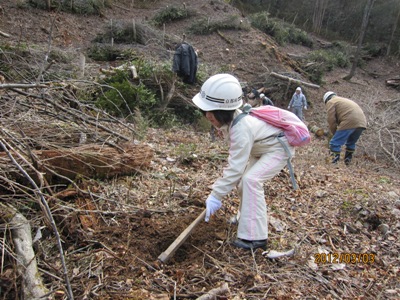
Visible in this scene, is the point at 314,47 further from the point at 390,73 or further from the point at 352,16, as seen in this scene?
the point at 352,16

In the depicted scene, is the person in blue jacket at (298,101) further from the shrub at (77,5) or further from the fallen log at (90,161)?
the shrub at (77,5)

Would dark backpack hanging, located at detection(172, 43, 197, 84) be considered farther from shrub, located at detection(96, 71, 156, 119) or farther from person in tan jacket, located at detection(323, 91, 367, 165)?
person in tan jacket, located at detection(323, 91, 367, 165)

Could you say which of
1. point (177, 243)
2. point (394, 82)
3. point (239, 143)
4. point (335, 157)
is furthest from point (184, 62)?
point (394, 82)

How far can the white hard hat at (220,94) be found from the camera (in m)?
2.30

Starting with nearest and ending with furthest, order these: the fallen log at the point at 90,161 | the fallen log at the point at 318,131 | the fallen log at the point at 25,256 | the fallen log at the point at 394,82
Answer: the fallen log at the point at 25,256, the fallen log at the point at 90,161, the fallen log at the point at 318,131, the fallen log at the point at 394,82

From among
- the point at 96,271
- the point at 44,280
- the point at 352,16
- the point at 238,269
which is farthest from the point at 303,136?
the point at 352,16

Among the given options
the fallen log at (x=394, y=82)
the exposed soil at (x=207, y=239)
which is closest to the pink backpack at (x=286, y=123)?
the exposed soil at (x=207, y=239)

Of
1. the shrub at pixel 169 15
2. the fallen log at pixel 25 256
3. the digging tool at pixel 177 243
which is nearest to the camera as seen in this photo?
the fallen log at pixel 25 256

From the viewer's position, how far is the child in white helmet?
91.7 inches

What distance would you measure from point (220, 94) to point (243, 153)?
463mm

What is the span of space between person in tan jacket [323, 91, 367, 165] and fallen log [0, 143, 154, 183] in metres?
4.11

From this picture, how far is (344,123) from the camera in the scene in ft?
19.6

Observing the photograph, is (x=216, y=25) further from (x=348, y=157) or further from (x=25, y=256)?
(x=25, y=256)

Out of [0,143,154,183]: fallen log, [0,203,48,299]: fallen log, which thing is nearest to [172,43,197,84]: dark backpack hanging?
[0,143,154,183]: fallen log
